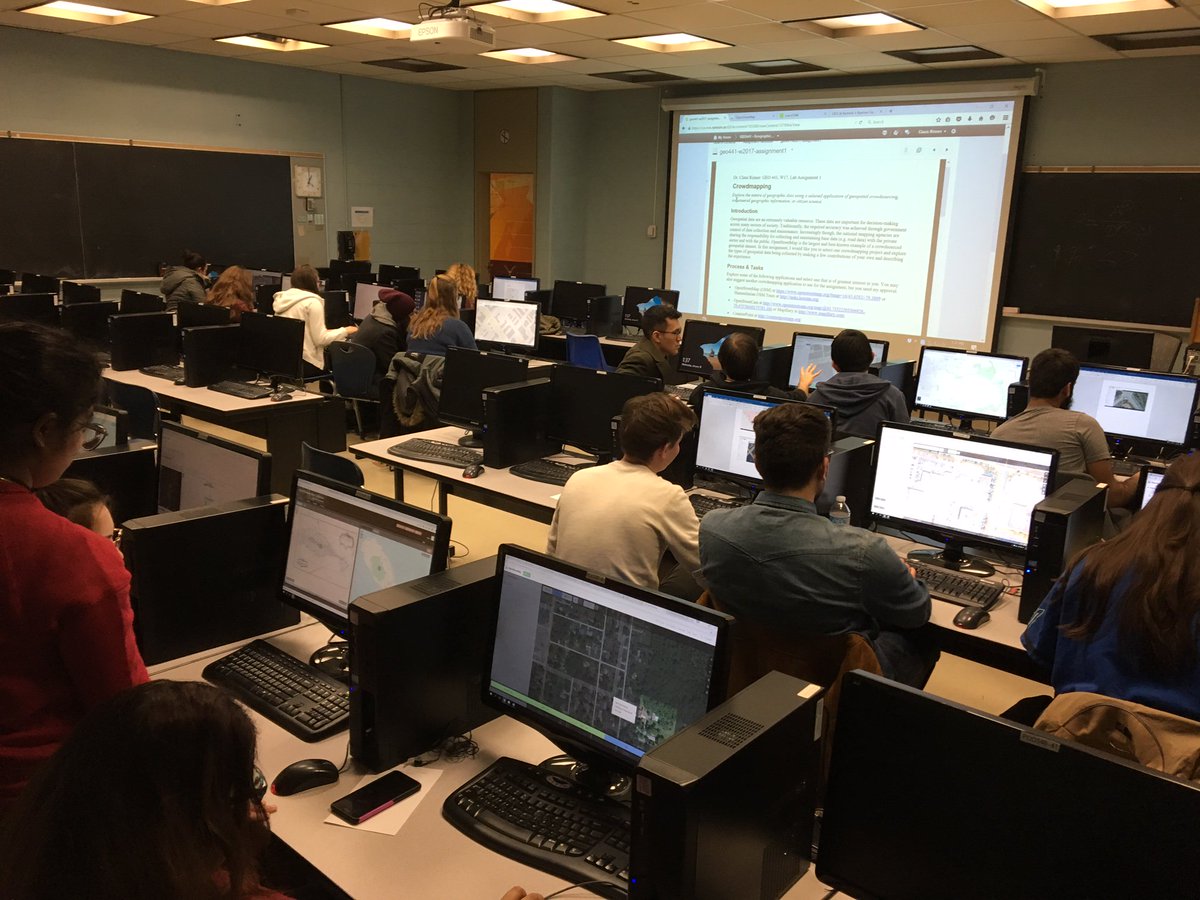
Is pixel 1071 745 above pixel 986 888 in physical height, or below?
above

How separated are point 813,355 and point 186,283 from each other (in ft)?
16.6

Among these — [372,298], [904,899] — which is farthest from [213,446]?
[372,298]

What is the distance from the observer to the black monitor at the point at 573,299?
846cm

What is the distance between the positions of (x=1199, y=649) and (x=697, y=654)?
100 centimetres

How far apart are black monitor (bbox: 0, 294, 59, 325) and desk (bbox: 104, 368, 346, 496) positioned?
1.35m

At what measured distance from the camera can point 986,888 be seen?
1.14 metres

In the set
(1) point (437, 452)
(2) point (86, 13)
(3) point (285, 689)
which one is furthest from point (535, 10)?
(3) point (285, 689)

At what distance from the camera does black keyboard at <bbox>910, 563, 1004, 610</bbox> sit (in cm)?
274

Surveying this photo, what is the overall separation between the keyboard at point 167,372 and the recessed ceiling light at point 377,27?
2.91m

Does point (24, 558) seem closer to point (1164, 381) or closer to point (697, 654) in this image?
point (697, 654)

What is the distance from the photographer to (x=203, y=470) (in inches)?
104

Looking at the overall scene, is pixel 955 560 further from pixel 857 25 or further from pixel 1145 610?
pixel 857 25

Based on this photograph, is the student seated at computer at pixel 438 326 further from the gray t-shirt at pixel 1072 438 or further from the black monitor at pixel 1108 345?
the black monitor at pixel 1108 345

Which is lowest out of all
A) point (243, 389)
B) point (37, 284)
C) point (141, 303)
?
point (243, 389)
